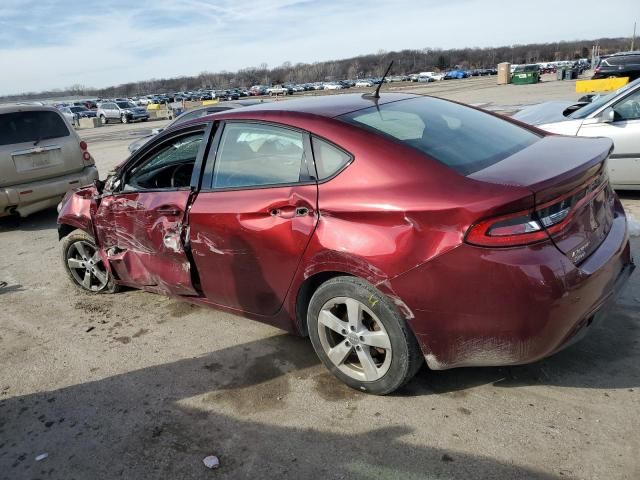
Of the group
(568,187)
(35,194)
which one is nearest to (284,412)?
(568,187)

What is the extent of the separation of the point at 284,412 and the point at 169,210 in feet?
5.42

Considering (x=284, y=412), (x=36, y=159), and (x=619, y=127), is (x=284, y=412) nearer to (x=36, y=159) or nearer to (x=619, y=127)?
(x=619, y=127)

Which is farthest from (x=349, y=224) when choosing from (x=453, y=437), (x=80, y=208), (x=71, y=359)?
(x=80, y=208)

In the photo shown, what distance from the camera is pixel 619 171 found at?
607cm

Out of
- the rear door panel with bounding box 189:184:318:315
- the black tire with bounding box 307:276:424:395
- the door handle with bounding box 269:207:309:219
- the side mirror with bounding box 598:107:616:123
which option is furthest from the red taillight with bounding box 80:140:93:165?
the side mirror with bounding box 598:107:616:123

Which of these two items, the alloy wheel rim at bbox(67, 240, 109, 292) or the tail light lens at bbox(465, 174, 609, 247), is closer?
the tail light lens at bbox(465, 174, 609, 247)

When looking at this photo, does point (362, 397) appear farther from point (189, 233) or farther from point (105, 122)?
point (105, 122)

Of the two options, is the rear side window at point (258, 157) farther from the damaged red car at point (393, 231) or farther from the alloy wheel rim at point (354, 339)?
the alloy wheel rim at point (354, 339)

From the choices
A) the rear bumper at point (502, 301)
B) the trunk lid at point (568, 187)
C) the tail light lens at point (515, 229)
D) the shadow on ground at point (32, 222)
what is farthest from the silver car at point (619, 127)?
the shadow on ground at point (32, 222)

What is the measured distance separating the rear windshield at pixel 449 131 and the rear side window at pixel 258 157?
389 mm

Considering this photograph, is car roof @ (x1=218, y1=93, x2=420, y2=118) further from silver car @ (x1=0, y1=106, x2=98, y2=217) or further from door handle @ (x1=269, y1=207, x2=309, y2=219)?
silver car @ (x1=0, y1=106, x2=98, y2=217)

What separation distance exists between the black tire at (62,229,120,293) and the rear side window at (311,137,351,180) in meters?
2.62

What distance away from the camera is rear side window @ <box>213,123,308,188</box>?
3.06 meters

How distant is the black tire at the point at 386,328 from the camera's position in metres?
2.69
